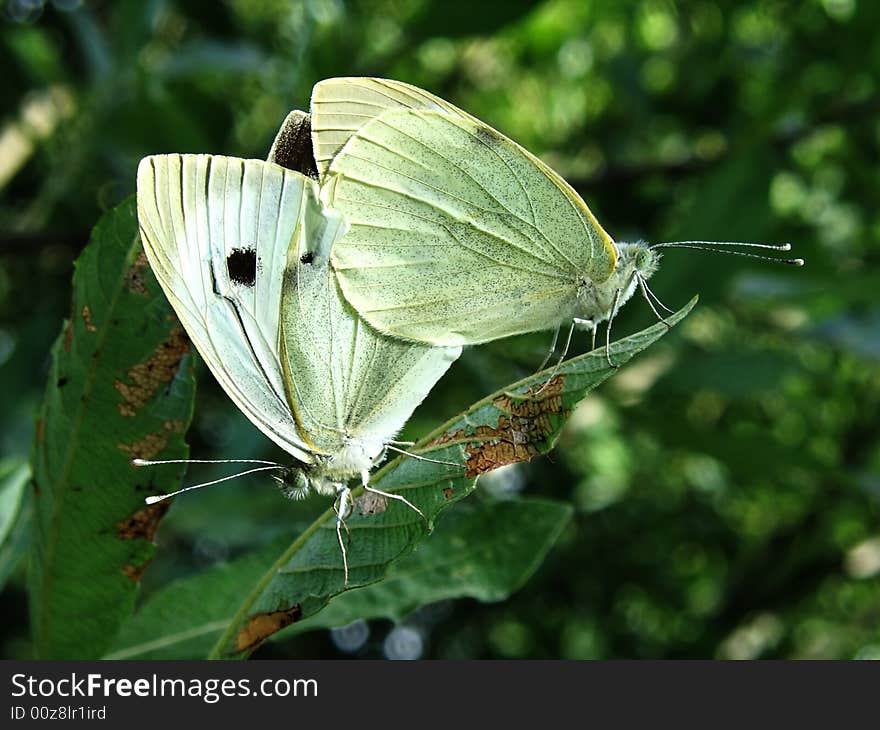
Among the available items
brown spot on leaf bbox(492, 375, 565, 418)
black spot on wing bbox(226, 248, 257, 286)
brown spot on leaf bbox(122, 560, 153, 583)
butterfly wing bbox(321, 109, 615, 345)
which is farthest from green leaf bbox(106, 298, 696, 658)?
butterfly wing bbox(321, 109, 615, 345)

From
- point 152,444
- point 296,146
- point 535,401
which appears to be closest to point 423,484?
point 535,401

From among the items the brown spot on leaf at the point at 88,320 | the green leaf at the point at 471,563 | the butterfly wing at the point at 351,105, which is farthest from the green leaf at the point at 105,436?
the butterfly wing at the point at 351,105

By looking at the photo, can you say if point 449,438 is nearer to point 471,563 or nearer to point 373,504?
point 373,504

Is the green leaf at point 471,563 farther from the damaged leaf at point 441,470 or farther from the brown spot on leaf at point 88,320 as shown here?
the brown spot on leaf at point 88,320

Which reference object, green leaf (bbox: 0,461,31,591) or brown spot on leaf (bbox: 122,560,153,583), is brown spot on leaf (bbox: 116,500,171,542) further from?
green leaf (bbox: 0,461,31,591)

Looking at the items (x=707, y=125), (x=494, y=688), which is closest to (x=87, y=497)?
(x=494, y=688)

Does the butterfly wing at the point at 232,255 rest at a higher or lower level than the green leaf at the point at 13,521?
higher

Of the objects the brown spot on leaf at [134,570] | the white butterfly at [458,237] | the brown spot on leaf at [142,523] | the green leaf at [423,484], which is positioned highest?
the white butterfly at [458,237]

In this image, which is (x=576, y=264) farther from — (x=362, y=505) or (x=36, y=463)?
(x=36, y=463)
